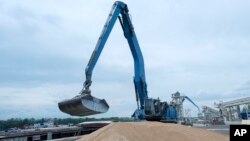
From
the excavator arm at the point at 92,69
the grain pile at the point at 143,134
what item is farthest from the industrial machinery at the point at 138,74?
the grain pile at the point at 143,134

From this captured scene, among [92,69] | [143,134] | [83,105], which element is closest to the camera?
[143,134]

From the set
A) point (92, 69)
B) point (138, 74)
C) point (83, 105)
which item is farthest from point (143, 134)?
point (138, 74)

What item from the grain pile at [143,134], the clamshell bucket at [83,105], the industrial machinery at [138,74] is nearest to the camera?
the grain pile at [143,134]

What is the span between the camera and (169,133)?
14969mm

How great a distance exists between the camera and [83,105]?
58.5 feet

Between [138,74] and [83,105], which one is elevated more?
[138,74]

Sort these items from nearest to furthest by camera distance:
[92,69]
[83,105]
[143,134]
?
[143,134]
[83,105]
[92,69]

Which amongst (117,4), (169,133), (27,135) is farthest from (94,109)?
(27,135)

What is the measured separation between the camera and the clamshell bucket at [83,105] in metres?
17.9

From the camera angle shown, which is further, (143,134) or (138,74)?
(138,74)

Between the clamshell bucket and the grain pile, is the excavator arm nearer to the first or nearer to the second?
the clamshell bucket

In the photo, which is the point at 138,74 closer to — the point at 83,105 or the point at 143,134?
the point at 83,105

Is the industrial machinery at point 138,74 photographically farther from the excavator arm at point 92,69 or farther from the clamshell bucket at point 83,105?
the clamshell bucket at point 83,105

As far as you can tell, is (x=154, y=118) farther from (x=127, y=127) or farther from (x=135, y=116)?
(x=127, y=127)
